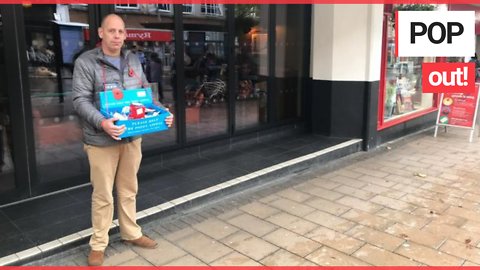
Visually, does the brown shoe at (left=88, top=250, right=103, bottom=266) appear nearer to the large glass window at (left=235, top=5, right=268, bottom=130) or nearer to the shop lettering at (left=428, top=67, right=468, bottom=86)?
the large glass window at (left=235, top=5, right=268, bottom=130)

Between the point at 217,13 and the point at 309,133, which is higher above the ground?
the point at 217,13

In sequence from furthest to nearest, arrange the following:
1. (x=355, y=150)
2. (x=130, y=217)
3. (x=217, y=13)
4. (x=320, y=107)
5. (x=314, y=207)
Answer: (x=320, y=107)
(x=355, y=150)
(x=217, y=13)
(x=314, y=207)
(x=130, y=217)

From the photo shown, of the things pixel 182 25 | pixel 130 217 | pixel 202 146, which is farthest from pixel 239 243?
pixel 182 25

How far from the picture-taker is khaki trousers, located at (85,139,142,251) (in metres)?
3.25

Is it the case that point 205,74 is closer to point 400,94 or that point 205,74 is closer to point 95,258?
point 95,258

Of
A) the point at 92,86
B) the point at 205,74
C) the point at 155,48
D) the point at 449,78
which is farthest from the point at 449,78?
the point at 92,86

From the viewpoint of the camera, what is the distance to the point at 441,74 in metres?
6.96

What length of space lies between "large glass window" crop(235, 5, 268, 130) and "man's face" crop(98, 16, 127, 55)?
10.4 ft

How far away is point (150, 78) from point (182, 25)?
2.52 feet

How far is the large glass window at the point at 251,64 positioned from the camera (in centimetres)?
629

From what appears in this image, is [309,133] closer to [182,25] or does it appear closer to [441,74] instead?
[441,74]

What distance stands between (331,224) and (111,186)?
198 centimetres

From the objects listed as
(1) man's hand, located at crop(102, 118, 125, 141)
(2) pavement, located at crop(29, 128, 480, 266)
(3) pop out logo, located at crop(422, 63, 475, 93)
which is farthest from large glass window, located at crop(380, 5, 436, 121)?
(1) man's hand, located at crop(102, 118, 125, 141)

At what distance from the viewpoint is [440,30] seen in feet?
20.0
